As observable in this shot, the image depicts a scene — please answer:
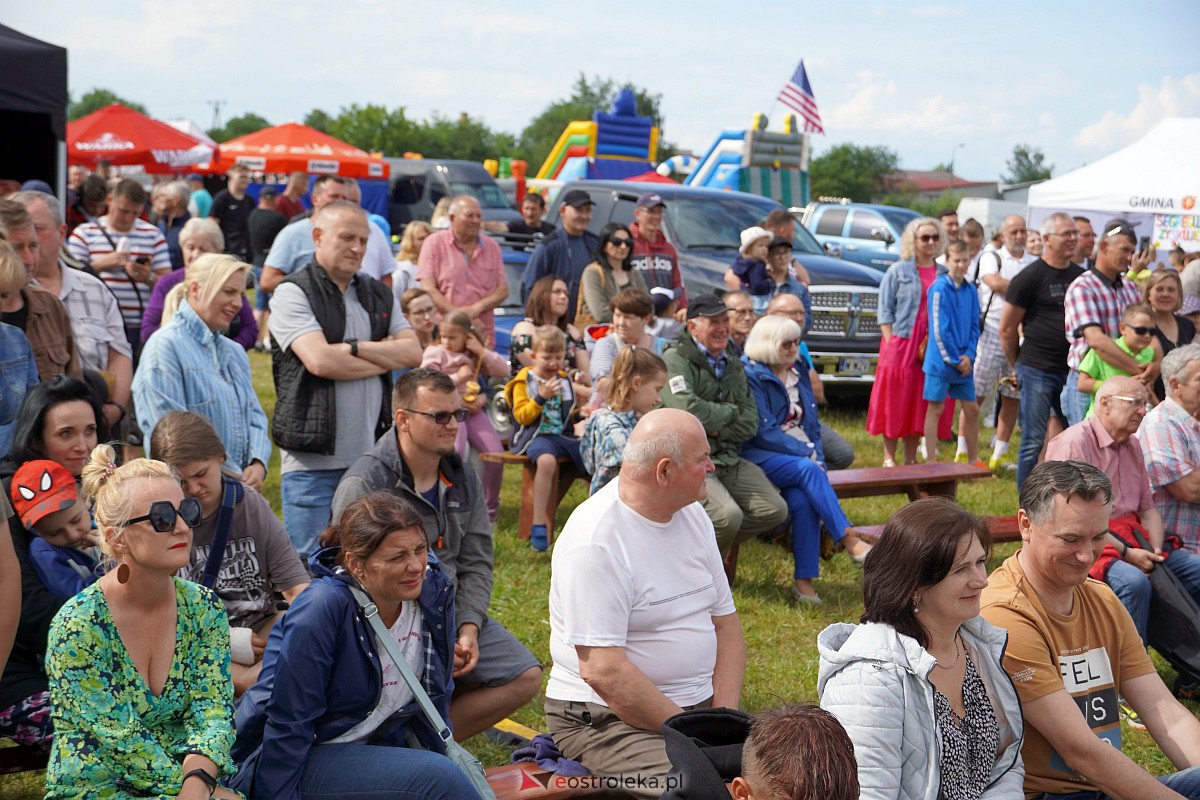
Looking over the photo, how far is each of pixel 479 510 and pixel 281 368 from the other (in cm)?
149

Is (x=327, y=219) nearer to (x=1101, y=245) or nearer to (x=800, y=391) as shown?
(x=800, y=391)

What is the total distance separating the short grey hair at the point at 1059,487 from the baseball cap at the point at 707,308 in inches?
124

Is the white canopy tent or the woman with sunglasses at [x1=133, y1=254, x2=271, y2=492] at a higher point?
the white canopy tent

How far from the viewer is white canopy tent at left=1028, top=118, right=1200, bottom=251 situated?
59.3ft

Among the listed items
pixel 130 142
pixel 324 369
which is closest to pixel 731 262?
pixel 324 369

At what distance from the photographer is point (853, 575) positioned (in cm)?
734

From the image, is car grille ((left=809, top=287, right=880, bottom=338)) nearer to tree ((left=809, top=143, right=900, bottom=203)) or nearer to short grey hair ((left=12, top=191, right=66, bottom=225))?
short grey hair ((left=12, top=191, right=66, bottom=225))

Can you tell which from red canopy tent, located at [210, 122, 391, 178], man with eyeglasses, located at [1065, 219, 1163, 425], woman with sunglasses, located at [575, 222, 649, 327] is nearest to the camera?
man with eyeglasses, located at [1065, 219, 1163, 425]

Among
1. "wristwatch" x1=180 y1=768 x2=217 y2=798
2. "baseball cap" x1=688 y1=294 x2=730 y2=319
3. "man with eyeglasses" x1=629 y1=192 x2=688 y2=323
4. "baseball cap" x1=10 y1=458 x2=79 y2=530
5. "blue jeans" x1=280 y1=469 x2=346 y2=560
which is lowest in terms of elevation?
"wristwatch" x1=180 y1=768 x2=217 y2=798

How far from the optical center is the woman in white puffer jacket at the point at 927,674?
301cm

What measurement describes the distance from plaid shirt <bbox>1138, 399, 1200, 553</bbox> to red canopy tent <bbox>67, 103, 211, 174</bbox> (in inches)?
726

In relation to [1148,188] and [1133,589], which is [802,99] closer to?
[1148,188]

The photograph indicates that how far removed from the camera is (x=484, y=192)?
974 inches

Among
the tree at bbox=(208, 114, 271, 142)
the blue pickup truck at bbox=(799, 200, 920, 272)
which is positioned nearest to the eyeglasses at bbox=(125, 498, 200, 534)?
the blue pickup truck at bbox=(799, 200, 920, 272)
